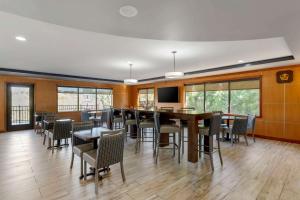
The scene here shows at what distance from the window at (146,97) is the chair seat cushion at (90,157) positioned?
22.9 feet

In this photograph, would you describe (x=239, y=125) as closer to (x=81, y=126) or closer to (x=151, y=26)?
(x=151, y=26)

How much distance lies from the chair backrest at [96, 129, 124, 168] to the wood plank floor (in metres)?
0.42

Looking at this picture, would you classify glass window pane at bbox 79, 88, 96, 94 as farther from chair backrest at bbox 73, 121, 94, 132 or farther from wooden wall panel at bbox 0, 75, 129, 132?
chair backrest at bbox 73, 121, 94, 132

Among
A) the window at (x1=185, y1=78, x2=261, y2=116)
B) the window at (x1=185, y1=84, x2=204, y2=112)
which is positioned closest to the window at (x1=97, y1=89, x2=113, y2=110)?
the window at (x1=185, y1=84, x2=204, y2=112)

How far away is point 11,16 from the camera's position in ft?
7.30

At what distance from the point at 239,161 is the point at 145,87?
7382 mm

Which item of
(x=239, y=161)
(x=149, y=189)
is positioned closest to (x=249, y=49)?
(x=239, y=161)

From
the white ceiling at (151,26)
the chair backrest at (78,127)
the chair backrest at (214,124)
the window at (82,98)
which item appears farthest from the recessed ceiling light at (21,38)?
the window at (82,98)

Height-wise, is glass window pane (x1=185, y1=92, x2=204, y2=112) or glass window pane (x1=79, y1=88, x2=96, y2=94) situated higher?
glass window pane (x1=79, y1=88, x2=96, y2=94)

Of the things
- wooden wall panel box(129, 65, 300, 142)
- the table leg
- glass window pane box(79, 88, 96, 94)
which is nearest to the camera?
the table leg

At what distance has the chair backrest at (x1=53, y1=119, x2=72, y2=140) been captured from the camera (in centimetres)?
394

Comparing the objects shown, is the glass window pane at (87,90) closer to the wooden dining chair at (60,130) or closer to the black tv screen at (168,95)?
the black tv screen at (168,95)

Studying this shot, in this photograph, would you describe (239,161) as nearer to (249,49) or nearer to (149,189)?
(149,189)

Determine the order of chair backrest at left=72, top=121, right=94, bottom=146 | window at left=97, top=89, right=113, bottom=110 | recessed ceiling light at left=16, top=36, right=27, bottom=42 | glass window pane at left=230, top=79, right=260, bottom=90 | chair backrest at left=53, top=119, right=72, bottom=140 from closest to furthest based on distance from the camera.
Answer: recessed ceiling light at left=16, top=36, right=27, bottom=42 < chair backrest at left=72, top=121, right=94, bottom=146 < chair backrest at left=53, top=119, right=72, bottom=140 < glass window pane at left=230, top=79, right=260, bottom=90 < window at left=97, top=89, right=113, bottom=110
